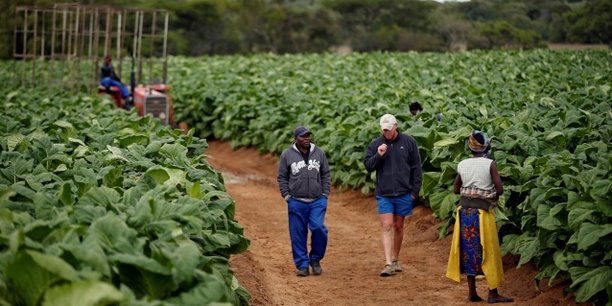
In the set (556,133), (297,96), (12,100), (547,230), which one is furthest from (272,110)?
(547,230)

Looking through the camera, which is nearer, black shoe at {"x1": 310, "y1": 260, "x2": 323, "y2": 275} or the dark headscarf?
the dark headscarf

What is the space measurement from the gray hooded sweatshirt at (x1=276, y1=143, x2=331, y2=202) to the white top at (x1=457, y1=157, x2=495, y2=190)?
2.05 metres

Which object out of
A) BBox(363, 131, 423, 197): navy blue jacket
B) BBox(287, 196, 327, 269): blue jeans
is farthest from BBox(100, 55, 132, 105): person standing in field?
BBox(363, 131, 423, 197): navy blue jacket

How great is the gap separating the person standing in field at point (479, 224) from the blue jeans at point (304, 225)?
6.55 ft

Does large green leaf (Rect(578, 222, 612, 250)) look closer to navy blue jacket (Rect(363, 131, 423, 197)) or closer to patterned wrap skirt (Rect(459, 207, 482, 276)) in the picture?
patterned wrap skirt (Rect(459, 207, 482, 276))

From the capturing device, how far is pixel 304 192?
11617mm

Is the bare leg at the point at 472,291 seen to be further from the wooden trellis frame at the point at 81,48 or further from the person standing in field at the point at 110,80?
the wooden trellis frame at the point at 81,48

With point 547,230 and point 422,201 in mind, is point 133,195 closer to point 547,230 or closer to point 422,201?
point 547,230

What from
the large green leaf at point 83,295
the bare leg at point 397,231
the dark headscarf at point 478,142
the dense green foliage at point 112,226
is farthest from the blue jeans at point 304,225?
the large green leaf at point 83,295

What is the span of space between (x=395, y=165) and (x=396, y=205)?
0.45m

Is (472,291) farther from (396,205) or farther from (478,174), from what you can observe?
(396,205)

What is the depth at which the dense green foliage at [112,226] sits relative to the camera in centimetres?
634

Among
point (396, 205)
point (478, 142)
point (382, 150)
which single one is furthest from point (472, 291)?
point (382, 150)

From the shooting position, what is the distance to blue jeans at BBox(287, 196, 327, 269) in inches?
461
